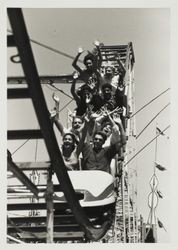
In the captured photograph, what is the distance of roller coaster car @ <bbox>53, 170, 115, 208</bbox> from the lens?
1670 mm

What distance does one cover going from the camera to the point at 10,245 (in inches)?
56.5

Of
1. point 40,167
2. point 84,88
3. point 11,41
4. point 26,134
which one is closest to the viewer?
point 11,41

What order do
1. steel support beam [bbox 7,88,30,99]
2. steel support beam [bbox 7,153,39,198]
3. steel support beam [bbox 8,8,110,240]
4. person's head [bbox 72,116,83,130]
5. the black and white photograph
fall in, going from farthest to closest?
1. person's head [bbox 72,116,83,130]
2. the black and white photograph
3. steel support beam [bbox 7,153,39,198]
4. steel support beam [bbox 7,88,30,99]
5. steel support beam [bbox 8,8,110,240]

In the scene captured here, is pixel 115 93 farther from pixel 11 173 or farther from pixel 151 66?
pixel 11 173

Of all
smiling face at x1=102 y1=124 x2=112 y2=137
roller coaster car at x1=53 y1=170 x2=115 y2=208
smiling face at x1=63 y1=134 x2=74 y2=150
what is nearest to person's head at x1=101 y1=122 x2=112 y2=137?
smiling face at x1=102 y1=124 x2=112 y2=137

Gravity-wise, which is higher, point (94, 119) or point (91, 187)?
point (94, 119)

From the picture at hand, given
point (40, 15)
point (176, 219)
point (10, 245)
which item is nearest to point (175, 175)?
point (176, 219)

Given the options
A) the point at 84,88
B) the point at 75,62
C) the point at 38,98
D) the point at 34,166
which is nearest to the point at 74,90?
the point at 84,88

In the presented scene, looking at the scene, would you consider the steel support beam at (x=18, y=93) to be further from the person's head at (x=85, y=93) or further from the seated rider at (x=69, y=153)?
the person's head at (x=85, y=93)

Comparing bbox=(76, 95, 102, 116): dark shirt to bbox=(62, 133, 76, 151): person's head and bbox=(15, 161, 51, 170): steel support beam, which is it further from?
bbox=(15, 161, 51, 170): steel support beam

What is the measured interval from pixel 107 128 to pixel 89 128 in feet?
0.30

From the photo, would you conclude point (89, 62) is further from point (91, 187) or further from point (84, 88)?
point (91, 187)

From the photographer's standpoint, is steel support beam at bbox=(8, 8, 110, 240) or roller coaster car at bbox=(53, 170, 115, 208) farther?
roller coaster car at bbox=(53, 170, 115, 208)

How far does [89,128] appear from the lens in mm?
1993
